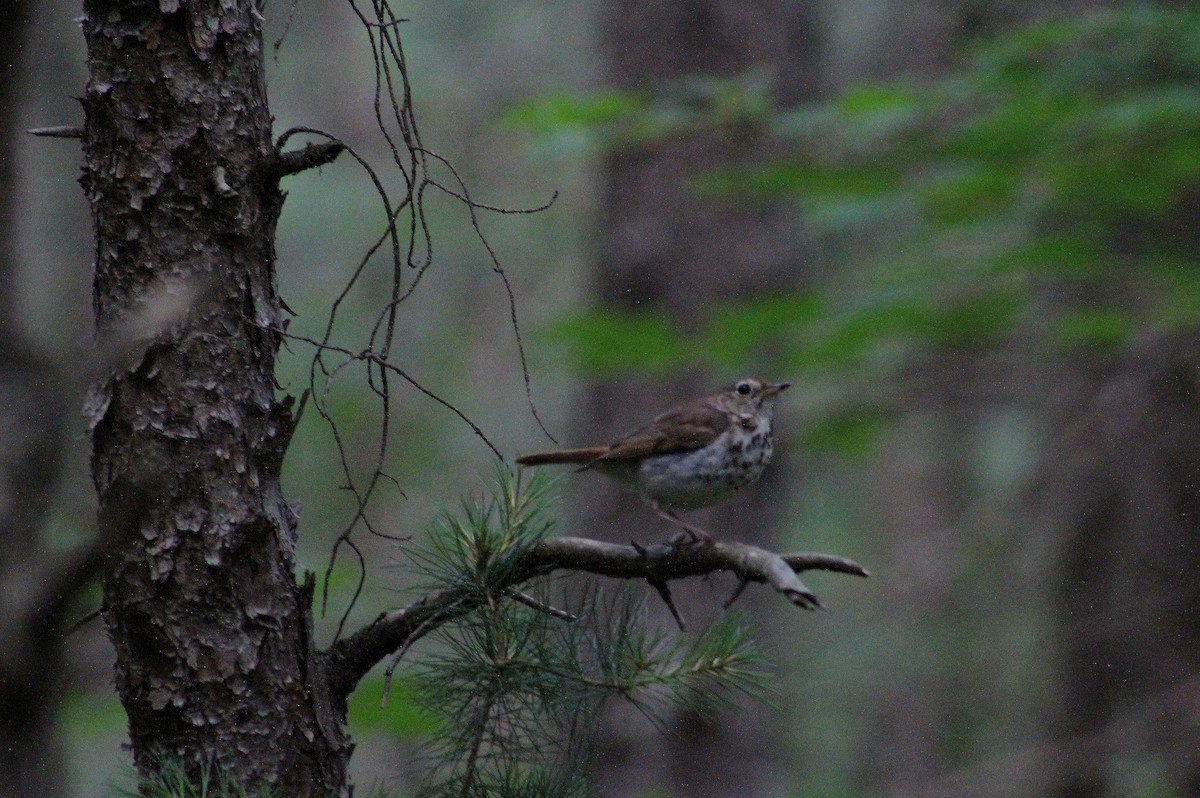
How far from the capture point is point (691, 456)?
14.4 feet

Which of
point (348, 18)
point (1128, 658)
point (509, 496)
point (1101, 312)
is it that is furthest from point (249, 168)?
point (348, 18)

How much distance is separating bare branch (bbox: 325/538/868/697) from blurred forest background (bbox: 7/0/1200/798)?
0.72 feet

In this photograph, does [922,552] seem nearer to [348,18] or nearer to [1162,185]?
[1162,185]

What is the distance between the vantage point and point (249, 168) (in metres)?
2.06

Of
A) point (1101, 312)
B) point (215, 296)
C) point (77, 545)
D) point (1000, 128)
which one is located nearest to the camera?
point (77, 545)

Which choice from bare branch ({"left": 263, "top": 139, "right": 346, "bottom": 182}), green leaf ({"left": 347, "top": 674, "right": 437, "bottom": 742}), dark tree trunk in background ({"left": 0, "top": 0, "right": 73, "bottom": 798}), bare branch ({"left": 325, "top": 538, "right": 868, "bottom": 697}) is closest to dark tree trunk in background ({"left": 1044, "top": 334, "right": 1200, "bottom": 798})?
green leaf ({"left": 347, "top": 674, "right": 437, "bottom": 742})

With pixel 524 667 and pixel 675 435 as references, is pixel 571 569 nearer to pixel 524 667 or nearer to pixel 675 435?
pixel 524 667

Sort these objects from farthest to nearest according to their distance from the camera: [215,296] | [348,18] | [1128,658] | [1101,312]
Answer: [348,18]
[1128,658]
[1101,312]
[215,296]

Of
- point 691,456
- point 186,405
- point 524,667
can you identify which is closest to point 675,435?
point 691,456

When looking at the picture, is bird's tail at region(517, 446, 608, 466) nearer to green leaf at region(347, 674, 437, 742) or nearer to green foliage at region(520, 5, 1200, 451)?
green leaf at region(347, 674, 437, 742)

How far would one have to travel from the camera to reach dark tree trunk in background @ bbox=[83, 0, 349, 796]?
1.98m

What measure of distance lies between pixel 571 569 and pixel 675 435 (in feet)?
7.09

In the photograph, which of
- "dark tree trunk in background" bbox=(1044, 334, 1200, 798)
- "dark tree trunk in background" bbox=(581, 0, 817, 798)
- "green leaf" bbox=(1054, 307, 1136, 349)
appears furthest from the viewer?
"dark tree trunk in background" bbox=(581, 0, 817, 798)

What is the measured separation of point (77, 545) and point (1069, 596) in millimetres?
7890
